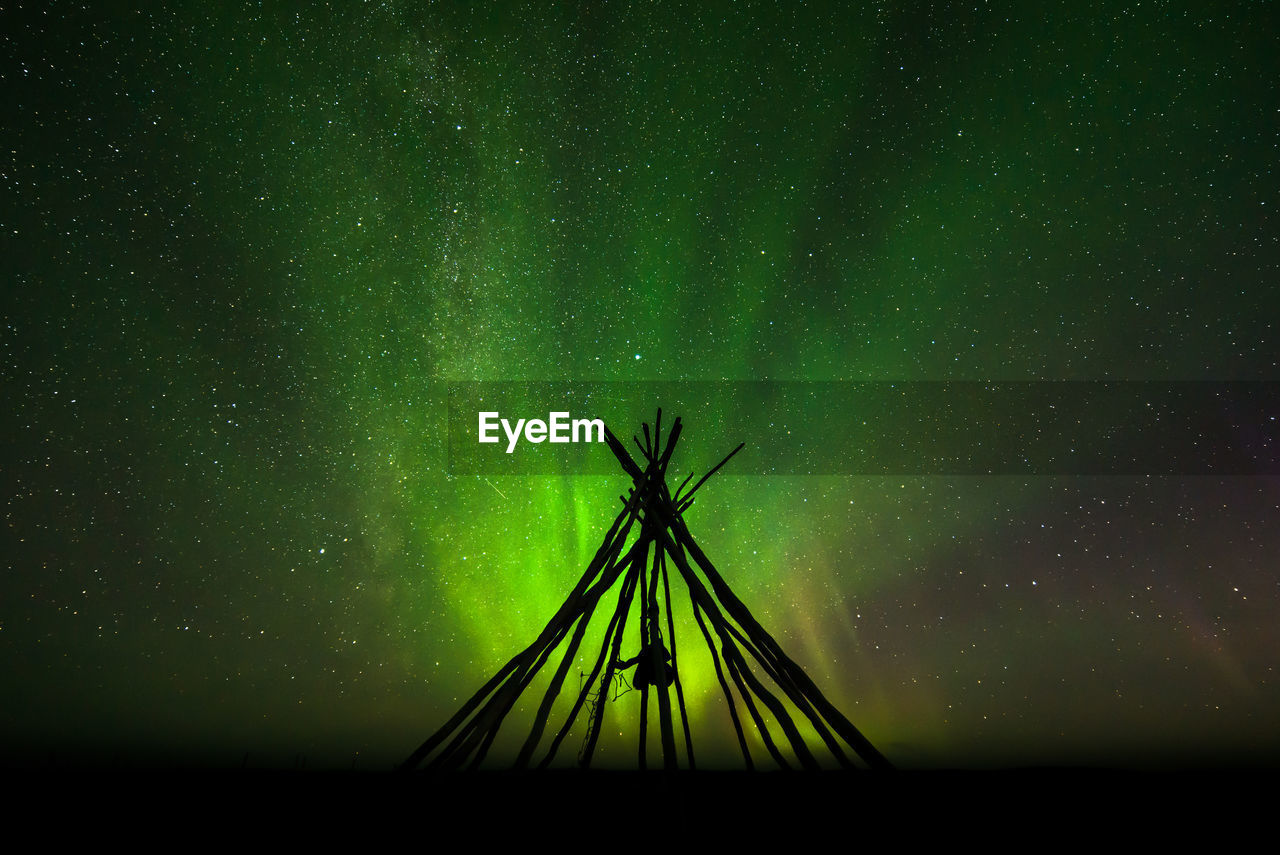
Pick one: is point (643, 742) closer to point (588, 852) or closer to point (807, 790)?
point (807, 790)

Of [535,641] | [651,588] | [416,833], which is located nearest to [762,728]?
[651,588]

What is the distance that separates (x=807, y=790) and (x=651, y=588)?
2.44 meters

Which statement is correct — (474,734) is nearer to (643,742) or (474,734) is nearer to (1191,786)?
Result: (643,742)

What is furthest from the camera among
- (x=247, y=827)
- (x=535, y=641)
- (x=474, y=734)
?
(x=535, y=641)

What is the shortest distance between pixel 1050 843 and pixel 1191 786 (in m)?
3.50

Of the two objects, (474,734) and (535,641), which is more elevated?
(535,641)

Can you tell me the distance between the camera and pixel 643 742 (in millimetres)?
6520

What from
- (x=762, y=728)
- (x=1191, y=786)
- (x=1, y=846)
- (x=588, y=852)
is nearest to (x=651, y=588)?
(x=762, y=728)

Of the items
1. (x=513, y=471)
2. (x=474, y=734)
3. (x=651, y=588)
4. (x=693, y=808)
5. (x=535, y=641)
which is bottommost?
(x=693, y=808)

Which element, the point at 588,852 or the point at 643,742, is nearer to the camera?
the point at 588,852

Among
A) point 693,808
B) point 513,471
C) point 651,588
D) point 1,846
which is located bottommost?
point 693,808

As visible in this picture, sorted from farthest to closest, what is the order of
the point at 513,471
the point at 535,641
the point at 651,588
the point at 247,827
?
1. the point at 513,471
2. the point at 651,588
3. the point at 535,641
4. the point at 247,827

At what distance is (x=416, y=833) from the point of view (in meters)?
3.40

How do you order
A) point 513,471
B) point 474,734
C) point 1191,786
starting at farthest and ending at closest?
point 513,471 < point 1191,786 < point 474,734
